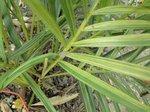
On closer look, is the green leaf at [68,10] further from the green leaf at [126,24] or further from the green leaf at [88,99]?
the green leaf at [88,99]

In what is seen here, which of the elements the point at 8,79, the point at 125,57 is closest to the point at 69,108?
the point at 125,57

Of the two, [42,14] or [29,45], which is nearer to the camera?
[42,14]

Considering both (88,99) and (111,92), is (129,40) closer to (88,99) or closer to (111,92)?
(111,92)

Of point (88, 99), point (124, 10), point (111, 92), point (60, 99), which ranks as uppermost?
point (124, 10)

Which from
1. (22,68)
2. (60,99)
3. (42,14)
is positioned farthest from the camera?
(60,99)

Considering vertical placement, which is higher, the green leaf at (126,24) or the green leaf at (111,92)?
the green leaf at (126,24)

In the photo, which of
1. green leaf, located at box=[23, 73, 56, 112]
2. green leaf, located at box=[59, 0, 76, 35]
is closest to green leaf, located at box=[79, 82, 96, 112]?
green leaf, located at box=[23, 73, 56, 112]

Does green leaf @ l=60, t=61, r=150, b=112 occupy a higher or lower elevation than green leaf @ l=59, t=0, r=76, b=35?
lower

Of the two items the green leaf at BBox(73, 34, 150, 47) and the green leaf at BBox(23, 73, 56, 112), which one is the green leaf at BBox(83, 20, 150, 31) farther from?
the green leaf at BBox(23, 73, 56, 112)

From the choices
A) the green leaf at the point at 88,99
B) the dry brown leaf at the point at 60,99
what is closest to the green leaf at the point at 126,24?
the green leaf at the point at 88,99

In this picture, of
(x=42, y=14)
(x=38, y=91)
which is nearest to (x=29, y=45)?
(x=38, y=91)

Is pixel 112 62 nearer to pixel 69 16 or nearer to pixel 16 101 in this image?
pixel 69 16
